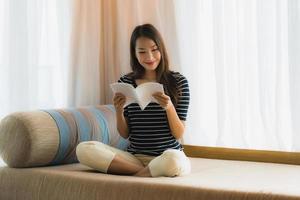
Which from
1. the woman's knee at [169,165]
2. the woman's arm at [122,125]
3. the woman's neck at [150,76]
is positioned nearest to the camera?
the woman's knee at [169,165]

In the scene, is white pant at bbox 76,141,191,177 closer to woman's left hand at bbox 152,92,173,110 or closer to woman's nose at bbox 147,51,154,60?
woman's left hand at bbox 152,92,173,110

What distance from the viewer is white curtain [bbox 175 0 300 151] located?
2314 mm

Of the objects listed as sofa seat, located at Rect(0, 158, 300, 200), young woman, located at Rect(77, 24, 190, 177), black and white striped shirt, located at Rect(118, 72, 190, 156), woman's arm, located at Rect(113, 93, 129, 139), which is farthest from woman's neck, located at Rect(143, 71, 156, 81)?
sofa seat, located at Rect(0, 158, 300, 200)

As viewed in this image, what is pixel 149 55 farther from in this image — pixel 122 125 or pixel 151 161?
pixel 151 161

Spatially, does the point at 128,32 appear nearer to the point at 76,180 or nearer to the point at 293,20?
the point at 293,20

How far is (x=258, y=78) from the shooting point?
238cm

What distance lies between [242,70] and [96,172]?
2.95 ft

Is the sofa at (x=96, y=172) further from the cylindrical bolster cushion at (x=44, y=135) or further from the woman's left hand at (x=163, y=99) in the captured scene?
the woman's left hand at (x=163, y=99)

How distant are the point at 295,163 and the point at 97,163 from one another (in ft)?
3.17

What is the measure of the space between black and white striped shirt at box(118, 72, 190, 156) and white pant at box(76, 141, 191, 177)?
0.11m

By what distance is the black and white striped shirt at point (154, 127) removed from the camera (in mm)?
2193

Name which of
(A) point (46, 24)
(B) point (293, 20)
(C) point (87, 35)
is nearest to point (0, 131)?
(A) point (46, 24)

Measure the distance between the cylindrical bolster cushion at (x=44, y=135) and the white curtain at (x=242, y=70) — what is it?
1.99 feet

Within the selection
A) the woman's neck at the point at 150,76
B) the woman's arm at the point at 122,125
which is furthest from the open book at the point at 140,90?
the woman's neck at the point at 150,76
